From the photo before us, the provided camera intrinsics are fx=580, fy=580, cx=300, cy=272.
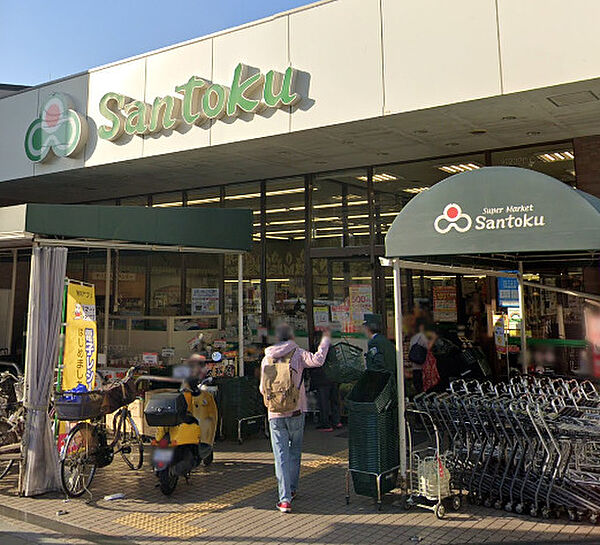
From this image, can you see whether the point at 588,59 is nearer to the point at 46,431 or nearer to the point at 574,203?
the point at 574,203

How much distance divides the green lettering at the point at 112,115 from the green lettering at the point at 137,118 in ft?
0.63

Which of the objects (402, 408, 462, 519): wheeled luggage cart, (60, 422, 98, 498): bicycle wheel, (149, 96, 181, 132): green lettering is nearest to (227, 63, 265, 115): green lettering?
(149, 96, 181, 132): green lettering

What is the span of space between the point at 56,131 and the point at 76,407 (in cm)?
739

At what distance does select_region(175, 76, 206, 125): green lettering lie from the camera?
31.7 ft

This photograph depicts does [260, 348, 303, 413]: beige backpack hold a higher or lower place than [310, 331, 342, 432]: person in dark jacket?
higher

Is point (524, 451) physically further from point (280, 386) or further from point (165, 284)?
point (165, 284)

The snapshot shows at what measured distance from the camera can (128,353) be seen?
10.9 meters

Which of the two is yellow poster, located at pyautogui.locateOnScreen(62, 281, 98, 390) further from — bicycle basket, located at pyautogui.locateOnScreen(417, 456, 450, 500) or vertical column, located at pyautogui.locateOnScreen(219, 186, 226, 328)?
vertical column, located at pyautogui.locateOnScreen(219, 186, 226, 328)

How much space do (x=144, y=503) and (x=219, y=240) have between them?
3.73 meters

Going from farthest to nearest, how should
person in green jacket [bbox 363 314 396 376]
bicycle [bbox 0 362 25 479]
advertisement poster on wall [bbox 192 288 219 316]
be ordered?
advertisement poster on wall [bbox 192 288 219 316]
person in green jacket [bbox 363 314 396 376]
bicycle [bbox 0 362 25 479]

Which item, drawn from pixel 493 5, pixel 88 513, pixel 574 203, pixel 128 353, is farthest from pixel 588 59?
pixel 128 353

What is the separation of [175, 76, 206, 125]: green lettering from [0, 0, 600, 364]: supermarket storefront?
0.13ft

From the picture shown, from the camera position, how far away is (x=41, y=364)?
21.5 ft

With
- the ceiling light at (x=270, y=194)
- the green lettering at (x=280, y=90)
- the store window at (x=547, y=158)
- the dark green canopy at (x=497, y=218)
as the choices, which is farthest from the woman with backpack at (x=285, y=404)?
the ceiling light at (x=270, y=194)
